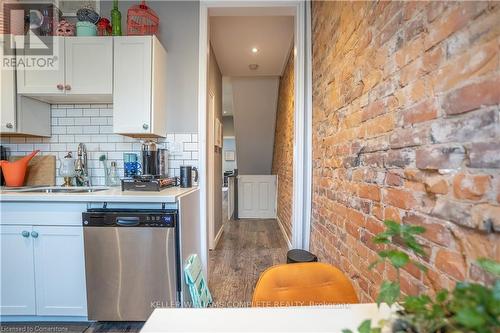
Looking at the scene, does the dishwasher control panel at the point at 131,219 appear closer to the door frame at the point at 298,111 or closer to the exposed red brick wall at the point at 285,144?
the door frame at the point at 298,111

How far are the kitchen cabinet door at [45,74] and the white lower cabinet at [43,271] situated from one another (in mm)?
1048

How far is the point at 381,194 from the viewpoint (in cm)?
98

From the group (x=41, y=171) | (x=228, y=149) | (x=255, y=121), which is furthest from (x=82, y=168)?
(x=228, y=149)

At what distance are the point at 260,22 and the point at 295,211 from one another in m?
1.97

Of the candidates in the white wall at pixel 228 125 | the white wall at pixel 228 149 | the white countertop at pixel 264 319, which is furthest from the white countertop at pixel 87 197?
the white wall at pixel 228 149

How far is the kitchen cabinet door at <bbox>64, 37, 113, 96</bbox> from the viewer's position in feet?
6.24

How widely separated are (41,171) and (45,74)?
0.85 m

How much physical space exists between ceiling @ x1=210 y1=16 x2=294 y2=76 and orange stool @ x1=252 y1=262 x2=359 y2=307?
244 cm

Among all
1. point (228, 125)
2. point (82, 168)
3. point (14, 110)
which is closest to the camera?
point (14, 110)

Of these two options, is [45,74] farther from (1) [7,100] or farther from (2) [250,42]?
(2) [250,42]

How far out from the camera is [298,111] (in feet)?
6.88

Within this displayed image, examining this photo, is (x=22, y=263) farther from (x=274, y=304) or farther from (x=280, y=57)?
(x=280, y=57)

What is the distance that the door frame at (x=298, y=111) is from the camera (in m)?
2.06

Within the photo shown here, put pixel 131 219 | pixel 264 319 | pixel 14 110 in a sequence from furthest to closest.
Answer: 1. pixel 14 110
2. pixel 131 219
3. pixel 264 319
